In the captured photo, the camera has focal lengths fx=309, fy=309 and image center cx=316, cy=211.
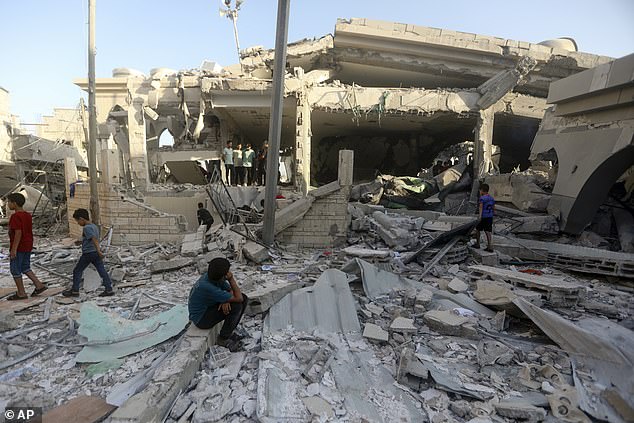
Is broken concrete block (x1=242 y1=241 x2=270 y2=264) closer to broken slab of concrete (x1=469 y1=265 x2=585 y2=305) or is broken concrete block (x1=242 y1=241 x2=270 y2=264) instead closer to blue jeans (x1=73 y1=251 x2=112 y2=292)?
blue jeans (x1=73 y1=251 x2=112 y2=292)

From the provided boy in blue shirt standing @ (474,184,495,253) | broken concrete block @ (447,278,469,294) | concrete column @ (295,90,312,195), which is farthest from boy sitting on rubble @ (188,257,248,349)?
concrete column @ (295,90,312,195)

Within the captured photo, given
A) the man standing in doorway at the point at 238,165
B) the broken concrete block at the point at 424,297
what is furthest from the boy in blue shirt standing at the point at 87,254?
the man standing in doorway at the point at 238,165

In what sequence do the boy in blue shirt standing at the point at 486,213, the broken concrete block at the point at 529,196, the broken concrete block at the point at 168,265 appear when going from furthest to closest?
1. the broken concrete block at the point at 529,196
2. the boy in blue shirt standing at the point at 486,213
3. the broken concrete block at the point at 168,265

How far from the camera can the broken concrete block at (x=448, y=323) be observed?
3.75 m

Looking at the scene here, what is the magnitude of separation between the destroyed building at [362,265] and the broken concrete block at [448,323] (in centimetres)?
3

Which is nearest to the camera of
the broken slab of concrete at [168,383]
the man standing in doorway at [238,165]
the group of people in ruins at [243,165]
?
the broken slab of concrete at [168,383]

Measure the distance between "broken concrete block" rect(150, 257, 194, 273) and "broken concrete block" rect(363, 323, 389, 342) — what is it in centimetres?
459

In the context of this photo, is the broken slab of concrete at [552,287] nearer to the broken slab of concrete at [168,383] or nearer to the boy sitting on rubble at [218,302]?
the boy sitting on rubble at [218,302]

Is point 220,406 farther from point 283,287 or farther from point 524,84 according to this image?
point 524,84

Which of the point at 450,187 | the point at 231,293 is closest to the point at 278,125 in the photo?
the point at 231,293

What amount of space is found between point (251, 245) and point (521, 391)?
5742mm

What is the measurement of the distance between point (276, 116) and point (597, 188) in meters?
8.15

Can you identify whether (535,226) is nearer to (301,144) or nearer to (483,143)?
(483,143)

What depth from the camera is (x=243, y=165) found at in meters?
12.7
